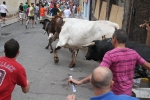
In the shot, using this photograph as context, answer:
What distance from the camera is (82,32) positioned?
815cm

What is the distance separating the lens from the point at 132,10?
31.7 ft

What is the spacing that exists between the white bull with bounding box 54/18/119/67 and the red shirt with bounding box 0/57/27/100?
453 centimetres

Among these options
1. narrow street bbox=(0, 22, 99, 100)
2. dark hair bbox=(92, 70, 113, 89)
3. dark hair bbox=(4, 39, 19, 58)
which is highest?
dark hair bbox=(4, 39, 19, 58)

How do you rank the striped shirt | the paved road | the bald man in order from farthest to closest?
the paved road
the striped shirt
the bald man

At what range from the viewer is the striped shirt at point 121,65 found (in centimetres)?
342

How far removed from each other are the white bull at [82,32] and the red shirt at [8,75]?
453cm

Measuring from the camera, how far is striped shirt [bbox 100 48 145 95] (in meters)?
3.42

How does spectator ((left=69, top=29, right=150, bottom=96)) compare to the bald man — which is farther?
spectator ((left=69, top=29, right=150, bottom=96))

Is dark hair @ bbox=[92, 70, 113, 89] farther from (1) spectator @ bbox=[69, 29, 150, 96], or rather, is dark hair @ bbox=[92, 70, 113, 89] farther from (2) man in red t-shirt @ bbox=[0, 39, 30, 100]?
(2) man in red t-shirt @ bbox=[0, 39, 30, 100]

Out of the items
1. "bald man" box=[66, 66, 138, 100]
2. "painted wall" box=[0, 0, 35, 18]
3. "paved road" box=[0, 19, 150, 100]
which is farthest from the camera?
"painted wall" box=[0, 0, 35, 18]

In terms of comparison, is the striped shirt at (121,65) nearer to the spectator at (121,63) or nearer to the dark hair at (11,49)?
the spectator at (121,63)

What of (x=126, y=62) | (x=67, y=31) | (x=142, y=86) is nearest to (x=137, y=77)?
(x=142, y=86)

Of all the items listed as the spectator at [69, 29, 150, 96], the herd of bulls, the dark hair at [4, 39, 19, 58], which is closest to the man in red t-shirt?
the dark hair at [4, 39, 19, 58]

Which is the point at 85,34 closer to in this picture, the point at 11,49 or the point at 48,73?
the point at 48,73
